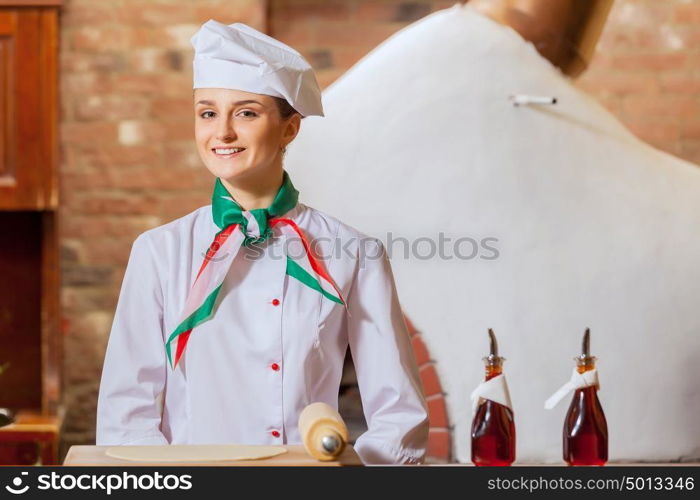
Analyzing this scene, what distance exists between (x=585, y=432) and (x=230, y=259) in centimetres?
49

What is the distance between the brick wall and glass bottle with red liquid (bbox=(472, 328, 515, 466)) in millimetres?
1600

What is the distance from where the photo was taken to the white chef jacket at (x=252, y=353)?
124 centimetres

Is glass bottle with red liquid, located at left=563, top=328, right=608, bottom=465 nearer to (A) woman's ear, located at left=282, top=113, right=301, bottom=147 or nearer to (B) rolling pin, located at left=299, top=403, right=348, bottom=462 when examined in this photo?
(B) rolling pin, located at left=299, top=403, right=348, bottom=462

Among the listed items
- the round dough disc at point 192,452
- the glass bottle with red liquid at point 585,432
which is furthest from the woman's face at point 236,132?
the glass bottle with red liquid at point 585,432

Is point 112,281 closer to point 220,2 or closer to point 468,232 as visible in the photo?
point 220,2

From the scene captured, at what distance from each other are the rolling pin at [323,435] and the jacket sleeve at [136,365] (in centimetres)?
29

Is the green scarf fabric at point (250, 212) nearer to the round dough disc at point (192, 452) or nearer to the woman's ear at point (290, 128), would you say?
the woman's ear at point (290, 128)

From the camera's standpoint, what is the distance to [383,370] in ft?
4.11

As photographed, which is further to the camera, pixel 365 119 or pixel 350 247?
pixel 365 119

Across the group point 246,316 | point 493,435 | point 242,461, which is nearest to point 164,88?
point 246,316

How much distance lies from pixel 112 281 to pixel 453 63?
1090 millimetres

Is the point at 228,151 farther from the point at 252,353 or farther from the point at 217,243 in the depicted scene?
the point at 252,353
